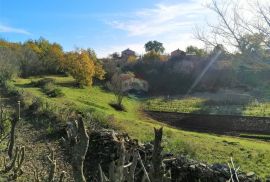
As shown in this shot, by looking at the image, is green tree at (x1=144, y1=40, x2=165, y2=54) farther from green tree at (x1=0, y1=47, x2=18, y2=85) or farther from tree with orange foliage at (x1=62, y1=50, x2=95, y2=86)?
green tree at (x1=0, y1=47, x2=18, y2=85)

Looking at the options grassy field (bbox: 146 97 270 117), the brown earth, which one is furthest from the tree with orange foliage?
the brown earth

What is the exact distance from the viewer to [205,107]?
69.1 metres

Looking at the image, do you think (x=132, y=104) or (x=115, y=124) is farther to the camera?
(x=132, y=104)

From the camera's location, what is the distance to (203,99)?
77.9 metres

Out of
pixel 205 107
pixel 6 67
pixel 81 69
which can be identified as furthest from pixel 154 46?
pixel 6 67

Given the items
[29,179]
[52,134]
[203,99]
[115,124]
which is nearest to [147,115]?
[203,99]

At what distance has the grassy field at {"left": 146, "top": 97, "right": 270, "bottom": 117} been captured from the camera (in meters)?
63.2

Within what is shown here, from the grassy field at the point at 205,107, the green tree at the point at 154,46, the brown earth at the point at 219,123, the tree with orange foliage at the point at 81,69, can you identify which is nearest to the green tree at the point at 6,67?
the tree with orange foliage at the point at 81,69

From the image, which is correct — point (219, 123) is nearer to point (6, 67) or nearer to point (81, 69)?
point (6, 67)

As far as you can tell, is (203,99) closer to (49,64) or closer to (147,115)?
(147,115)

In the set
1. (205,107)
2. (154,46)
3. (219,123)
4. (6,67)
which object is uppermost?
(154,46)

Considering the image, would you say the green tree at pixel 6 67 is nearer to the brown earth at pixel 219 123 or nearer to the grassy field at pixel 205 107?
the brown earth at pixel 219 123

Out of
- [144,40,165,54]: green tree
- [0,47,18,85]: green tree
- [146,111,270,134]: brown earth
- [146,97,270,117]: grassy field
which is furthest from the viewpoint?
[144,40,165,54]: green tree

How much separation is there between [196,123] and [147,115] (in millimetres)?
9038
